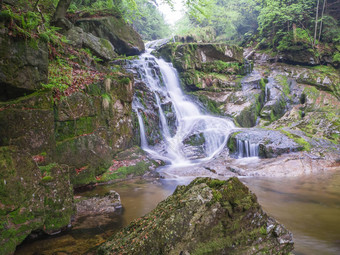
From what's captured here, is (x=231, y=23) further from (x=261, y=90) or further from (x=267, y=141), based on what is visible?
(x=267, y=141)

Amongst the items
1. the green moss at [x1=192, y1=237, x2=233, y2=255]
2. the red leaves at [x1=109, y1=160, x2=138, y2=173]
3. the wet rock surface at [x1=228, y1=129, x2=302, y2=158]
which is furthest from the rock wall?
the wet rock surface at [x1=228, y1=129, x2=302, y2=158]

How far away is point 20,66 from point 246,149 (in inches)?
369

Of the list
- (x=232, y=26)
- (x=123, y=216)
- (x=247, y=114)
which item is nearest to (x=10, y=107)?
(x=123, y=216)

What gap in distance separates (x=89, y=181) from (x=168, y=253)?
175 inches

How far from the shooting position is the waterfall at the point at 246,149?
1025 cm

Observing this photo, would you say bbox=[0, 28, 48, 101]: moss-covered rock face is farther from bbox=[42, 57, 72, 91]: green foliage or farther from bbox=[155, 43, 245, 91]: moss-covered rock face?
bbox=[155, 43, 245, 91]: moss-covered rock face

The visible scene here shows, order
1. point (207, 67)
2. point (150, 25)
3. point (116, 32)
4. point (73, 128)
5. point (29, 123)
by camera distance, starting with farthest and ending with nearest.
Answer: point (150, 25) → point (207, 67) → point (116, 32) → point (73, 128) → point (29, 123)

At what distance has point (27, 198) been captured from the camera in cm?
306

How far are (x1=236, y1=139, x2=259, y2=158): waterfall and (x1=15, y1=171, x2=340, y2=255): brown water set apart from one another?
2.67m

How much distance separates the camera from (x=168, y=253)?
7.34 feet

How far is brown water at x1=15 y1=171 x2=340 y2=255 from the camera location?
324 centimetres

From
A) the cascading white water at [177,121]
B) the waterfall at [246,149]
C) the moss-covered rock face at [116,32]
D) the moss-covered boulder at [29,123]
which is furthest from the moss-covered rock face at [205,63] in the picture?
the moss-covered boulder at [29,123]

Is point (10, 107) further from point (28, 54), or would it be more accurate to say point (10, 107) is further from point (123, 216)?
point (123, 216)

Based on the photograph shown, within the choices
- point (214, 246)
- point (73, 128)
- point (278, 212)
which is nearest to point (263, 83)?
point (278, 212)
